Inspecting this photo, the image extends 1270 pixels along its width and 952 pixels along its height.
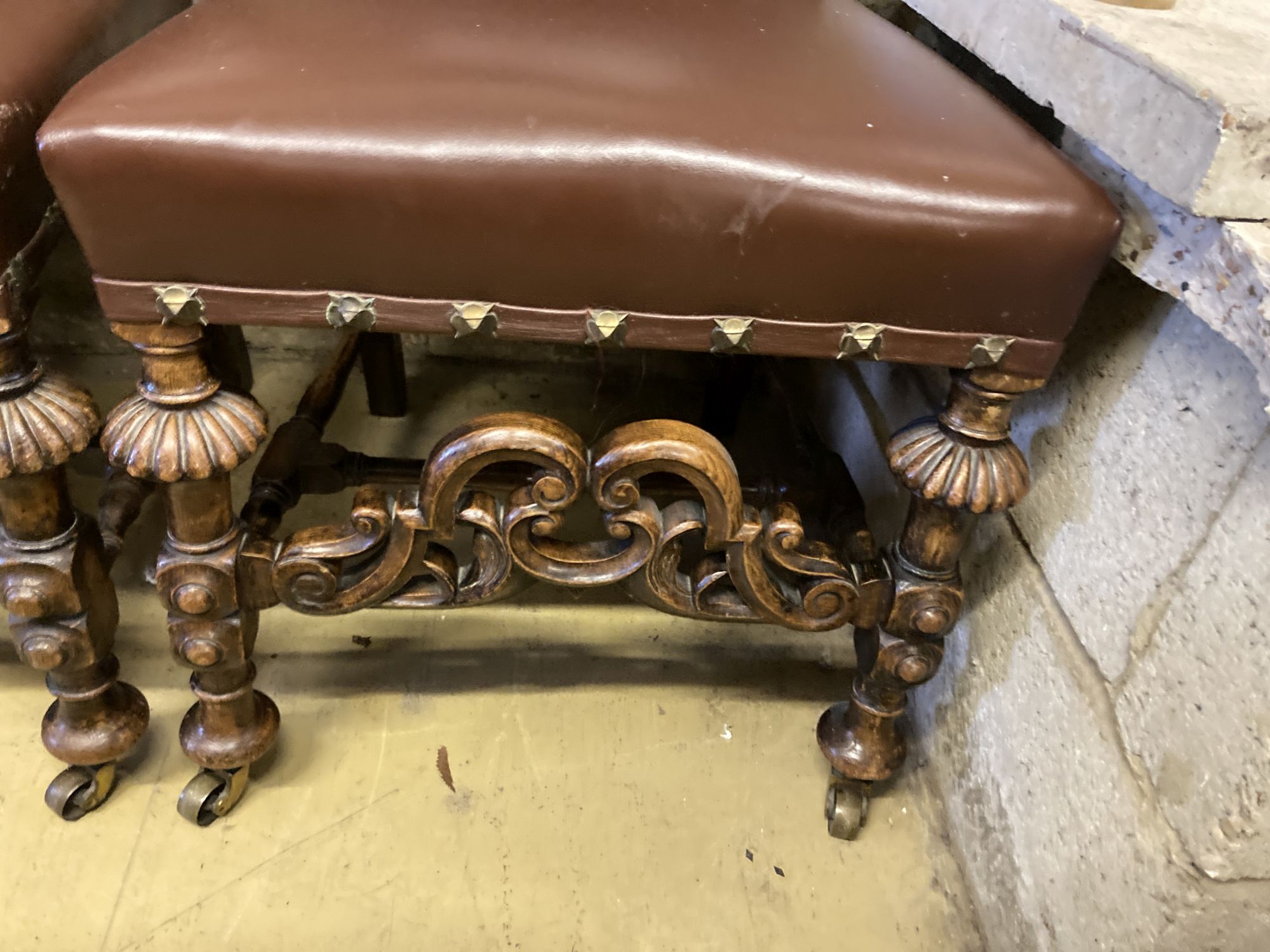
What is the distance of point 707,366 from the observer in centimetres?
137

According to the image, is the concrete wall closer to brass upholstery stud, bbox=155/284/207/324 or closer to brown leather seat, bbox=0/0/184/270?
brass upholstery stud, bbox=155/284/207/324

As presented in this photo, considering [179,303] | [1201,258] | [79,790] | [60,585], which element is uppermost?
[1201,258]

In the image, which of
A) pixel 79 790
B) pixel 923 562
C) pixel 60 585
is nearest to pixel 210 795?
pixel 79 790

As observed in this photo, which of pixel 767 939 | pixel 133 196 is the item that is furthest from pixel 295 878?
pixel 133 196

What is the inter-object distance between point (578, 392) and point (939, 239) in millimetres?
879

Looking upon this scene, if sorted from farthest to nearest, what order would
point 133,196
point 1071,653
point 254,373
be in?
1. point 254,373
2. point 1071,653
3. point 133,196

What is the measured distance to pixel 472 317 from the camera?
1.82 feet

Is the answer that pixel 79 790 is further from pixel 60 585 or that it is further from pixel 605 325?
pixel 605 325

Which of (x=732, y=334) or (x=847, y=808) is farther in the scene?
(x=847, y=808)

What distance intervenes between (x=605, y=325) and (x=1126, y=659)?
0.41 m

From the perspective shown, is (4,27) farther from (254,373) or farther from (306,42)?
(254,373)

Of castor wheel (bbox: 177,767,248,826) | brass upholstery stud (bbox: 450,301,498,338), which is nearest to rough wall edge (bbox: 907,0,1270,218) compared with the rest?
brass upholstery stud (bbox: 450,301,498,338)

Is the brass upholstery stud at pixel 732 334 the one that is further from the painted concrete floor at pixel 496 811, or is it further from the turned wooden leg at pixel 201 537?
the painted concrete floor at pixel 496 811

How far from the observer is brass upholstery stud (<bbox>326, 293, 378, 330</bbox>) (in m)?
0.55
